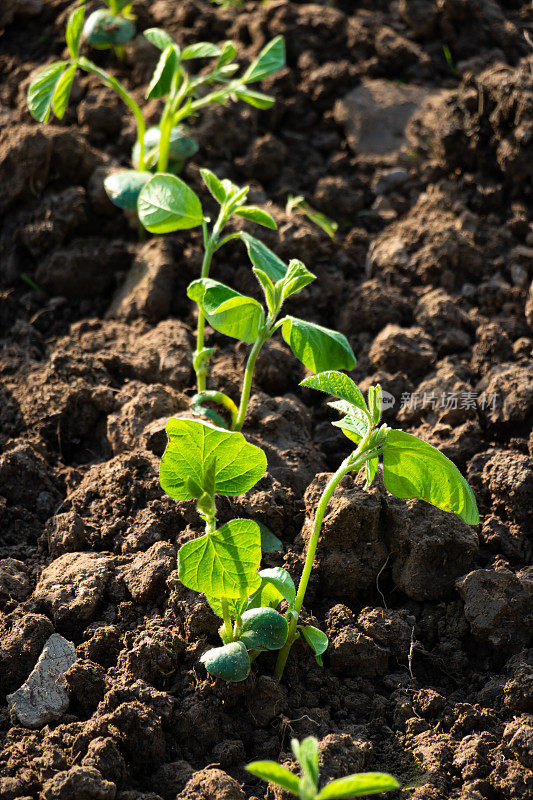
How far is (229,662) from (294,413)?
0.82 metres

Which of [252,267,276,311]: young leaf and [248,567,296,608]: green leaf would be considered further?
[252,267,276,311]: young leaf

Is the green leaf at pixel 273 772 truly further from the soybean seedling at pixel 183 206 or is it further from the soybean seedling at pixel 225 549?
the soybean seedling at pixel 183 206

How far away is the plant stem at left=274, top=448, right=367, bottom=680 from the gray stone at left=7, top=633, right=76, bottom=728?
423mm

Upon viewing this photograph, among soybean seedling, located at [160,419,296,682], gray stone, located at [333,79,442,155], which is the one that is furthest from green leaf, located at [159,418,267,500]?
gray stone, located at [333,79,442,155]

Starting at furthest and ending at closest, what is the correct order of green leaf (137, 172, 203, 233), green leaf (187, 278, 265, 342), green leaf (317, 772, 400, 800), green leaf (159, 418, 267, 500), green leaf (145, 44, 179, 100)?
green leaf (145, 44, 179, 100), green leaf (137, 172, 203, 233), green leaf (187, 278, 265, 342), green leaf (159, 418, 267, 500), green leaf (317, 772, 400, 800)

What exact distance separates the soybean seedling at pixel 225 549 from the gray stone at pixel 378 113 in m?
1.89

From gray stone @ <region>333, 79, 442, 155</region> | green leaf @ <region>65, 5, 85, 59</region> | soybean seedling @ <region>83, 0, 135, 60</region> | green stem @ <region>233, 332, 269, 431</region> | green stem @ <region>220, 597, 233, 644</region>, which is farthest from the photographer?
gray stone @ <region>333, 79, 442, 155</region>

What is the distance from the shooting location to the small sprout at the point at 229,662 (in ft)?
4.63

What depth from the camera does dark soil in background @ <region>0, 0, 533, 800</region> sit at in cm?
147

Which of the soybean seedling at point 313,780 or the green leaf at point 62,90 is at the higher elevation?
the green leaf at point 62,90

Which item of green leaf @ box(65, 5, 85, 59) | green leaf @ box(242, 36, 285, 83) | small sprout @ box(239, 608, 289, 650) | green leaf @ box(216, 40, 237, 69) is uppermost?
green leaf @ box(65, 5, 85, 59)

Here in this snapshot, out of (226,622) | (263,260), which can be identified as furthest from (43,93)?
(226,622)

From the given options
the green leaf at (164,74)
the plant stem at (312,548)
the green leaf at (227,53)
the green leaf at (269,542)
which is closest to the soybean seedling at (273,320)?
the plant stem at (312,548)

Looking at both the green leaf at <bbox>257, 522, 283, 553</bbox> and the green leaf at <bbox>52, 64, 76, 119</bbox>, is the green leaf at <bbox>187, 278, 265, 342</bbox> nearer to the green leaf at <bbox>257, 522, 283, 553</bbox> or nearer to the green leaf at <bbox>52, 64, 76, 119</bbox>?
the green leaf at <bbox>257, 522, 283, 553</bbox>
